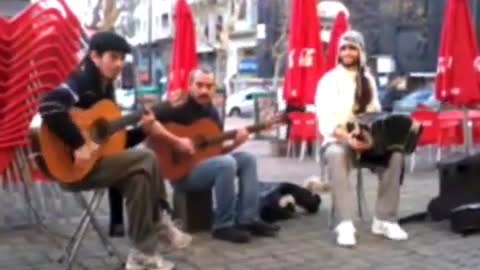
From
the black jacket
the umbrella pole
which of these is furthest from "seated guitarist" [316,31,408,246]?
the umbrella pole

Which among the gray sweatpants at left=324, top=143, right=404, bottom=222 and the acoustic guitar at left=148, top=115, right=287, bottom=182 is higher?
the acoustic guitar at left=148, top=115, right=287, bottom=182

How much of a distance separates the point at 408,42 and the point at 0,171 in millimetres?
33411

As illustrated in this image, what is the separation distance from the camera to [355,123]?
6.22m

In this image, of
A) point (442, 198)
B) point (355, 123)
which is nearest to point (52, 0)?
point (355, 123)

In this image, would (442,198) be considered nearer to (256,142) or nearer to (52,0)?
(52,0)

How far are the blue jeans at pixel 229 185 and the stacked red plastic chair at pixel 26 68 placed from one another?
121 cm

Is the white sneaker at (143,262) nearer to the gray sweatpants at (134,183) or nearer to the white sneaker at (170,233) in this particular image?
the gray sweatpants at (134,183)

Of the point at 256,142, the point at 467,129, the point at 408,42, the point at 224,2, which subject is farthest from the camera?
the point at 224,2

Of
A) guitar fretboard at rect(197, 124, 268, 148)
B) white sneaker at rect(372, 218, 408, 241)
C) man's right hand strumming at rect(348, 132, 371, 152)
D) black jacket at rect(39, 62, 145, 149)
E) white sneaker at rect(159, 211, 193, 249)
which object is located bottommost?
white sneaker at rect(372, 218, 408, 241)

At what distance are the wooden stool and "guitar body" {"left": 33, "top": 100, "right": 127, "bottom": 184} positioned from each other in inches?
54.1

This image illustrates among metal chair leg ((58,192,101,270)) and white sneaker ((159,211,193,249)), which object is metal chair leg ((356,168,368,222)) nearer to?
white sneaker ((159,211,193,249))

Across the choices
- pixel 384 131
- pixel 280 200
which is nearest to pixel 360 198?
pixel 280 200

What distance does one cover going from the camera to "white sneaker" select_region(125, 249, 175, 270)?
5184 millimetres

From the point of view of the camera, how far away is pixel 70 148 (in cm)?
486
